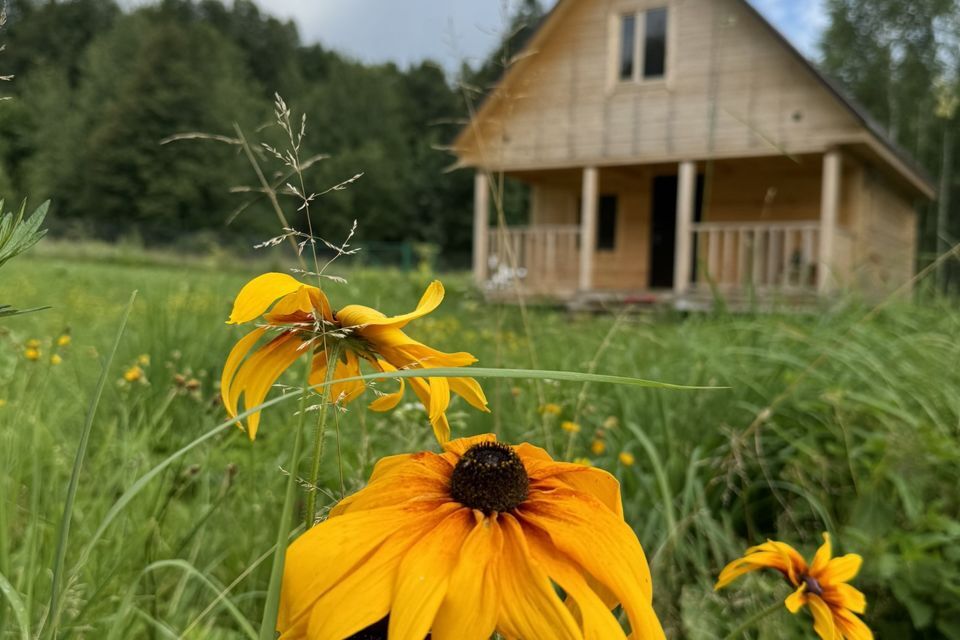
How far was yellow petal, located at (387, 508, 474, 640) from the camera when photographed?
45 centimetres

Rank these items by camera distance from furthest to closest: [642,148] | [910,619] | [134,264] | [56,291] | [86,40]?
[86,40] < [134,264] < [642,148] < [56,291] < [910,619]

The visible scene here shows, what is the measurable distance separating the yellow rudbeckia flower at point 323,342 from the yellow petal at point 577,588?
0.44ft

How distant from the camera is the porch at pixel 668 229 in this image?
9766mm

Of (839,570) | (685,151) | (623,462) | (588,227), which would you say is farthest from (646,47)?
(839,570)

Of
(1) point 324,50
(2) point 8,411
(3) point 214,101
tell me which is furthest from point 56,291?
(1) point 324,50

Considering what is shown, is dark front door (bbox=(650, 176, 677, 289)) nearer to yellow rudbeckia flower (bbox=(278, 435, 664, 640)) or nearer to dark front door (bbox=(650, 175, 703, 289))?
dark front door (bbox=(650, 175, 703, 289))

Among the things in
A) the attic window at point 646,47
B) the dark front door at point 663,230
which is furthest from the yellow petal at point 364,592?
the dark front door at point 663,230

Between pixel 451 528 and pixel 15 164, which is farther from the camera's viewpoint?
pixel 15 164

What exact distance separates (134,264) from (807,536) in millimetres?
19975

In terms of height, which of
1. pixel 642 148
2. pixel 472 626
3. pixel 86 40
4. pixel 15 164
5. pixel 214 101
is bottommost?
pixel 472 626

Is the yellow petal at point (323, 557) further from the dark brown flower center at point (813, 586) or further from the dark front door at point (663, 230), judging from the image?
the dark front door at point (663, 230)

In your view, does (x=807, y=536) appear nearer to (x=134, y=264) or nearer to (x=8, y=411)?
(x=8, y=411)

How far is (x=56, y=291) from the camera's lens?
7.39 metres

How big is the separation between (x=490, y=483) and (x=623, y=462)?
1.54 m
